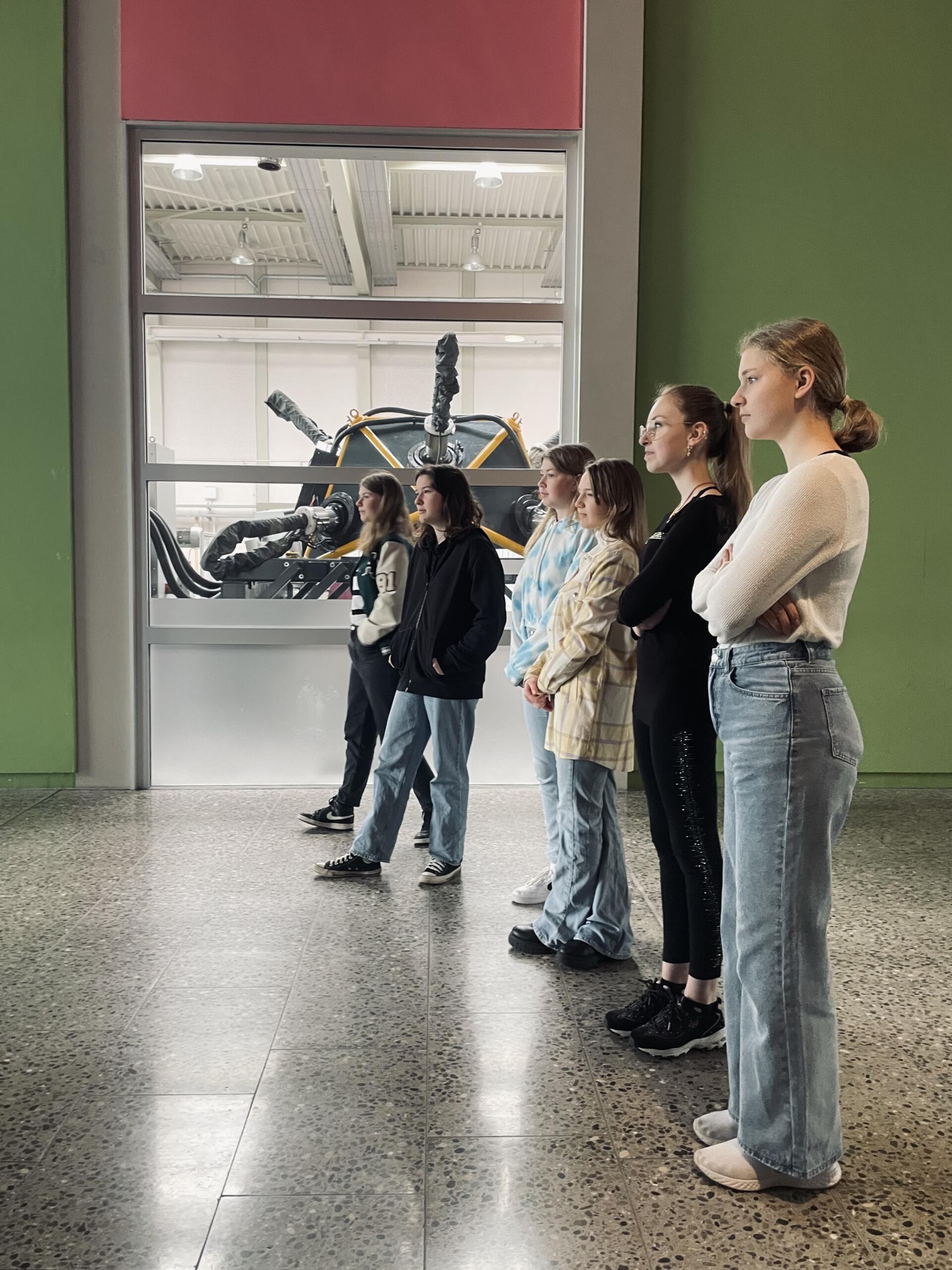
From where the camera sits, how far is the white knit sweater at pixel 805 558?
181cm

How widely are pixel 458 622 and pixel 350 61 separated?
3272mm

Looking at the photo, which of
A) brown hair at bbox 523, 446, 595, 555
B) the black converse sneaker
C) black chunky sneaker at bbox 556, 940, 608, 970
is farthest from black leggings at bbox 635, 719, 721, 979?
the black converse sneaker

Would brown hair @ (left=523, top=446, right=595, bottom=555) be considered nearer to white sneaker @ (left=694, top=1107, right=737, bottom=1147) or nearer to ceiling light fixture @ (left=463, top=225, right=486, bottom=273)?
white sneaker @ (left=694, top=1107, right=737, bottom=1147)

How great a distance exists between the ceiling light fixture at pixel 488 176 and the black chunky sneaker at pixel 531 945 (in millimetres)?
4023

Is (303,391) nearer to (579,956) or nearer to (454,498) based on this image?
(454,498)

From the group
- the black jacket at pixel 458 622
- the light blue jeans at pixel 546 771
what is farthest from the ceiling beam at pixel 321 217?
the light blue jeans at pixel 546 771

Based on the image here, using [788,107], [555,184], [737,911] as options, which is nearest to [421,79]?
[555,184]

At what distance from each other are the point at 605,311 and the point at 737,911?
13.4 feet

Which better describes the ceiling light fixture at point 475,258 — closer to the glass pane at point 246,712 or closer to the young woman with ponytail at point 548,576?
the glass pane at point 246,712

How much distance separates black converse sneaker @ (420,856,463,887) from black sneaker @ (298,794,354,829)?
871mm

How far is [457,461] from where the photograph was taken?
568 centimetres

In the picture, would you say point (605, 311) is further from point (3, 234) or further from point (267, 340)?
point (3, 234)

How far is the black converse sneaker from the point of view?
3902 millimetres

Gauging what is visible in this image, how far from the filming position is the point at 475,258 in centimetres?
554
